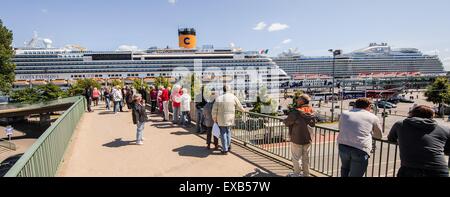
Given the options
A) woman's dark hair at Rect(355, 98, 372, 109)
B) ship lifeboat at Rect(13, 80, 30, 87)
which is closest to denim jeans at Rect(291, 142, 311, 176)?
woman's dark hair at Rect(355, 98, 372, 109)

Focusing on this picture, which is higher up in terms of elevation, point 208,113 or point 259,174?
point 208,113

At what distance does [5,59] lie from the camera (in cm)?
3378

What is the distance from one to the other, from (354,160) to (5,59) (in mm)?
41962

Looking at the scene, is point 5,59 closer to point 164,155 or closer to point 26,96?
point 26,96

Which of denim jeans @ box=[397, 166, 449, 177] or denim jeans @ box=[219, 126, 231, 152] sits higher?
denim jeans @ box=[397, 166, 449, 177]

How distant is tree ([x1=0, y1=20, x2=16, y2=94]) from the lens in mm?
33125

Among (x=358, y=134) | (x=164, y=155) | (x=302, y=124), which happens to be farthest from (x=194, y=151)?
(x=358, y=134)

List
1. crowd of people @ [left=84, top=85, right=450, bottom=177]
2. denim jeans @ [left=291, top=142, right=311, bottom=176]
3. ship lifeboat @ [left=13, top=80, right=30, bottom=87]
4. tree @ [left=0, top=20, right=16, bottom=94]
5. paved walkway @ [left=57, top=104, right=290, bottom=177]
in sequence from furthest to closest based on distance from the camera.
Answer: ship lifeboat @ [left=13, top=80, right=30, bottom=87]
tree @ [left=0, top=20, right=16, bottom=94]
paved walkway @ [left=57, top=104, right=290, bottom=177]
denim jeans @ [left=291, top=142, right=311, bottom=176]
crowd of people @ [left=84, top=85, right=450, bottom=177]

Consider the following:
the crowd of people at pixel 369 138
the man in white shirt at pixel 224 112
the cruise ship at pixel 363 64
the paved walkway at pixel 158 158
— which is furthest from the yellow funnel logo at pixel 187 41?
the crowd of people at pixel 369 138

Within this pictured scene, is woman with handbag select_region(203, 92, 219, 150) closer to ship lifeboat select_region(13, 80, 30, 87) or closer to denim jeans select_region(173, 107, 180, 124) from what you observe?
denim jeans select_region(173, 107, 180, 124)

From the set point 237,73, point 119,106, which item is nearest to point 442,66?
point 237,73

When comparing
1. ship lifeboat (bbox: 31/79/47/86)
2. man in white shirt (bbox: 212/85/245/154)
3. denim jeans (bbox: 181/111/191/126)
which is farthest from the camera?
ship lifeboat (bbox: 31/79/47/86)

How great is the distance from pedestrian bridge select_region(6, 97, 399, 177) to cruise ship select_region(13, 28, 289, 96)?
62.9m
